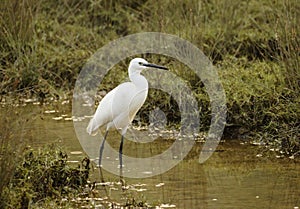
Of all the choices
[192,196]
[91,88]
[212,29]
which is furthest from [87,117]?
[192,196]

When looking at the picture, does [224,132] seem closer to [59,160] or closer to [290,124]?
[290,124]

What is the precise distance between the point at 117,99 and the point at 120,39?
11.4ft

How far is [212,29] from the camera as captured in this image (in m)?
10.2

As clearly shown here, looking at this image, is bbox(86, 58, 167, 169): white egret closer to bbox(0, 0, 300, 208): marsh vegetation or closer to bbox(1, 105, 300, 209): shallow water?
bbox(1, 105, 300, 209): shallow water

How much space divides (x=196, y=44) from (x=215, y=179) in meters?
2.59

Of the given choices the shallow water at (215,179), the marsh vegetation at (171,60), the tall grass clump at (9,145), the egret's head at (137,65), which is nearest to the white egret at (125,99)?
the egret's head at (137,65)

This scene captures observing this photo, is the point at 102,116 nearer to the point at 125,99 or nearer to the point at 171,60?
the point at 125,99

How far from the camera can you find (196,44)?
8.82m

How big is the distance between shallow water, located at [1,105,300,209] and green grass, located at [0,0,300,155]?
0.41 meters

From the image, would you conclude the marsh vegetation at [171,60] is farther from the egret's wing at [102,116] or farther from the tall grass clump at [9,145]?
the egret's wing at [102,116]

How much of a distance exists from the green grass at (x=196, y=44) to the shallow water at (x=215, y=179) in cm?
41

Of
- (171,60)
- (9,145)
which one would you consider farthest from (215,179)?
(171,60)

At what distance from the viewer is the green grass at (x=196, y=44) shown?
7715mm

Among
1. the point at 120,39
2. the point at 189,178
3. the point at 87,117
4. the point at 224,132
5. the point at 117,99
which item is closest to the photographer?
the point at 189,178
